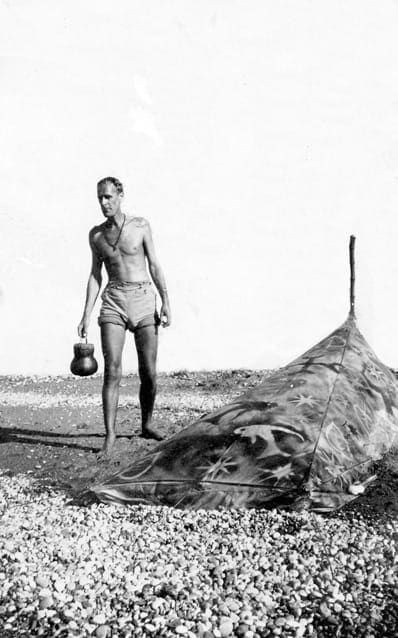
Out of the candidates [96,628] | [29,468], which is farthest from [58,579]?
[29,468]

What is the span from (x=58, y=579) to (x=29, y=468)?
268cm

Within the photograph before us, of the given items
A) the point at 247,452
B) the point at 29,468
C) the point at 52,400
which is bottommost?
the point at 52,400

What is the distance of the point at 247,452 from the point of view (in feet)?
14.1

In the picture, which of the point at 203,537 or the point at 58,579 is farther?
the point at 203,537

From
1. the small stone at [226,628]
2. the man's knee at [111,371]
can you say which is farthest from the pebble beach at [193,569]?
the man's knee at [111,371]

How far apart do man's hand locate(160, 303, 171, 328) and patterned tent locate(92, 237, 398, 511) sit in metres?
1.68

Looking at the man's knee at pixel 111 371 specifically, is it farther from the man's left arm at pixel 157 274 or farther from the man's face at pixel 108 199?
the man's face at pixel 108 199

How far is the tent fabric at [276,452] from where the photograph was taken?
4199 mm

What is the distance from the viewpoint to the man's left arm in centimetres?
634

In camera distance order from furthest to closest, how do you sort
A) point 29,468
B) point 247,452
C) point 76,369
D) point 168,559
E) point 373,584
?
point 76,369, point 29,468, point 247,452, point 168,559, point 373,584

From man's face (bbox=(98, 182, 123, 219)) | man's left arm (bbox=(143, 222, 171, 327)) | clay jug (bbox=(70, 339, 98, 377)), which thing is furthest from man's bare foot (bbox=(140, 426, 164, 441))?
man's face (bbox=(98, 182, 123, 219))

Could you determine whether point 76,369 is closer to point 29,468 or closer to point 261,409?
point 29,468

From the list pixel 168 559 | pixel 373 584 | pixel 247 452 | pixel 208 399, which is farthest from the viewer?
pixel 208 399

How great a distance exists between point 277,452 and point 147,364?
7.97ft
